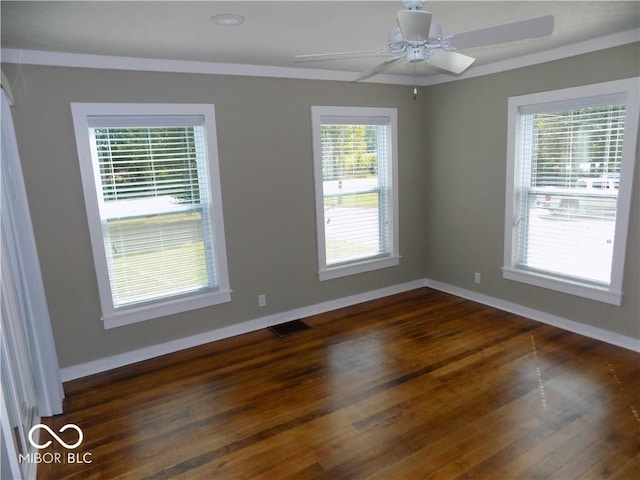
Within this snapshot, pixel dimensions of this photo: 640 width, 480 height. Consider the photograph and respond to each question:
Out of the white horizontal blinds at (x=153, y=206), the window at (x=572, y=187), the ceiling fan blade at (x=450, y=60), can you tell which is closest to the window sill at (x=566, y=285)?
the window at (x=572, y=187)

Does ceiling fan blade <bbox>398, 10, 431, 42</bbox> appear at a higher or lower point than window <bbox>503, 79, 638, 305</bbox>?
higher

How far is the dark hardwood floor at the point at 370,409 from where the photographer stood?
2295 mm

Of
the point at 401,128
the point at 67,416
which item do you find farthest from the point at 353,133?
the point at 67,416

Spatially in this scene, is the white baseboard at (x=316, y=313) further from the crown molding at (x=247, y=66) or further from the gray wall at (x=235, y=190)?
the crown molding at (x=247, y=66)

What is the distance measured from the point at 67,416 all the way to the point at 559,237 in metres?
4.18

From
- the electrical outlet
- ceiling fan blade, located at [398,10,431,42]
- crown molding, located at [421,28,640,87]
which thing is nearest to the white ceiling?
crown molding, located at [421,28,640,87]

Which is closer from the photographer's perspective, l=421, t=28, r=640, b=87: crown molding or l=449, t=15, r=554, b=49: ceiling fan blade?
l=449, t=15, r=554, b=49: ceiling fan blade

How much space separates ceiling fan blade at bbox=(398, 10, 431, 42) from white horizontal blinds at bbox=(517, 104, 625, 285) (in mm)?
2309

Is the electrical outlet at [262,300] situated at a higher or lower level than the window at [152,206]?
lower

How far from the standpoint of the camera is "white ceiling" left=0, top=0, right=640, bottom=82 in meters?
2.22

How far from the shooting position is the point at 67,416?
283 cm

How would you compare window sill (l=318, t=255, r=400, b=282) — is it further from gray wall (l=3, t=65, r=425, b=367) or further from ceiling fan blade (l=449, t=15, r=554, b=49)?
ceiling fan blade (l=449, t=15, r=554, b=49)

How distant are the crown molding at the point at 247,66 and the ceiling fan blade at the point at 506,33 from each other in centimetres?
158

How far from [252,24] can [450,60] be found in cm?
119
